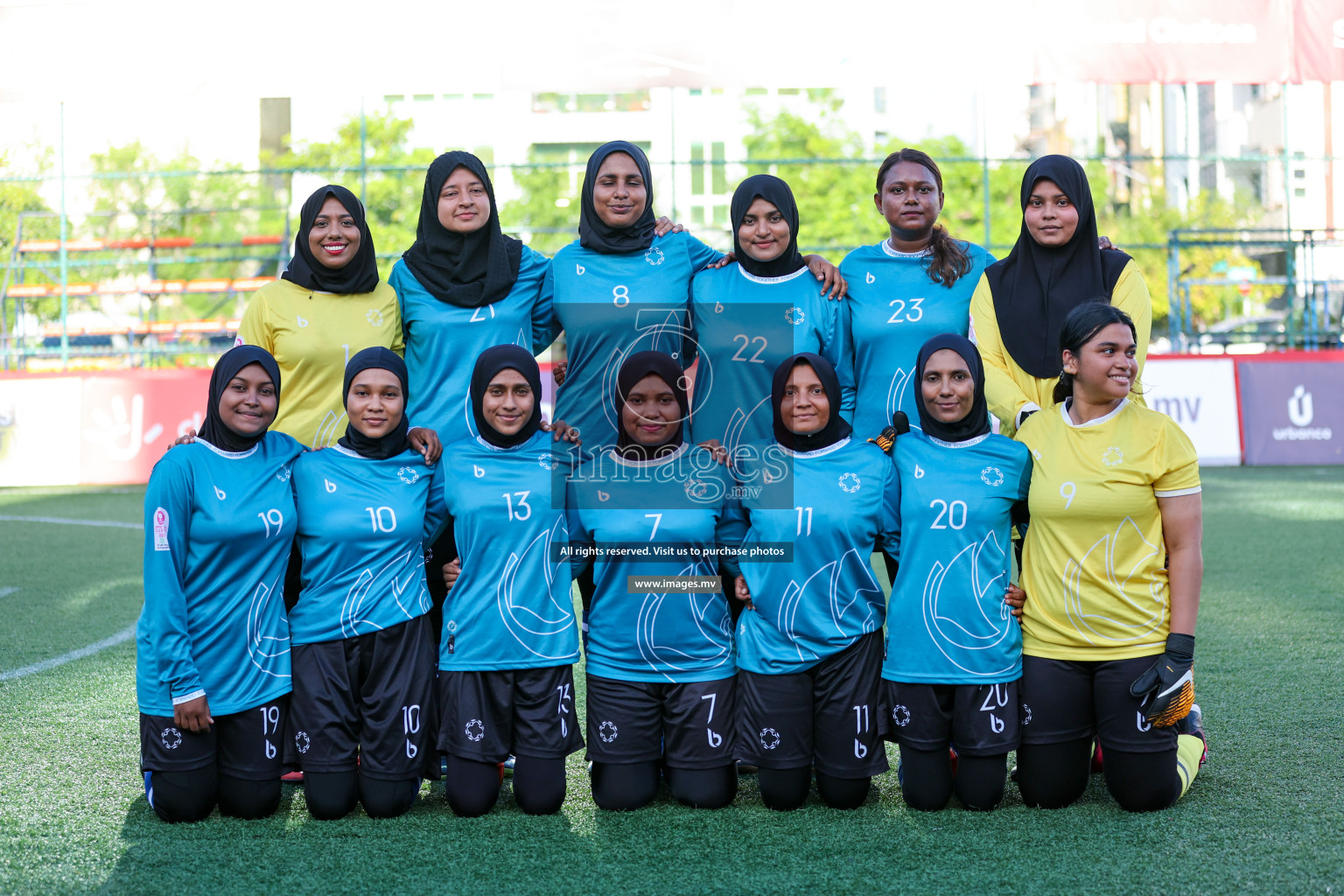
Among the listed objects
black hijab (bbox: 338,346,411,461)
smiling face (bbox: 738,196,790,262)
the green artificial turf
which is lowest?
the green artificial turf

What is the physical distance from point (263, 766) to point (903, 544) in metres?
2.12

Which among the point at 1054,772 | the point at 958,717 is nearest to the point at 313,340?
the point at 958,717

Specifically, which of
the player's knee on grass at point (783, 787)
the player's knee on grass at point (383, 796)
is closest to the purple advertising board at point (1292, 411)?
the player's knee on grass at point (783, 787)

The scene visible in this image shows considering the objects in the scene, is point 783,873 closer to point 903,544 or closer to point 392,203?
point 903,544

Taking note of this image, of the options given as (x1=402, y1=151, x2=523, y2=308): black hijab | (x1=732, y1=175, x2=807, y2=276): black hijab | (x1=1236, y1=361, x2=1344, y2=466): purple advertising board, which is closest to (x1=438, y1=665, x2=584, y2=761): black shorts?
(x1=402, y1=151, x2=523, y2=308): black hijab

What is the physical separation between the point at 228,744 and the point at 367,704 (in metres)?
0.43

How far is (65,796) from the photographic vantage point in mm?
3766

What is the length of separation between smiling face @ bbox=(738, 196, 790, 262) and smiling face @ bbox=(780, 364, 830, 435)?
1.96ft

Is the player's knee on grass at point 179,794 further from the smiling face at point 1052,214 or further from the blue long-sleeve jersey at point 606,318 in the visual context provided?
the smiling face at point 1052,214

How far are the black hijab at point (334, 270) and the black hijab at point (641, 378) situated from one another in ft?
3.51

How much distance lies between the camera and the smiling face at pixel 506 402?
369 centimetres

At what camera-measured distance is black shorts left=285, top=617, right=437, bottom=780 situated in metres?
3.64

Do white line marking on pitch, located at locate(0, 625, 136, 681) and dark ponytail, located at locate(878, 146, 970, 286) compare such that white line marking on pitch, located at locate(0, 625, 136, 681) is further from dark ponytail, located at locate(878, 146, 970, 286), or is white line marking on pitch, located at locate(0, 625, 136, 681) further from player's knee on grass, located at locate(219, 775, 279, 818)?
dark ponytail, located at locate(878, 146, 970, 286)

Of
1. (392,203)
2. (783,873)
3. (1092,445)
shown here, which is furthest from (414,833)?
(392,203)
